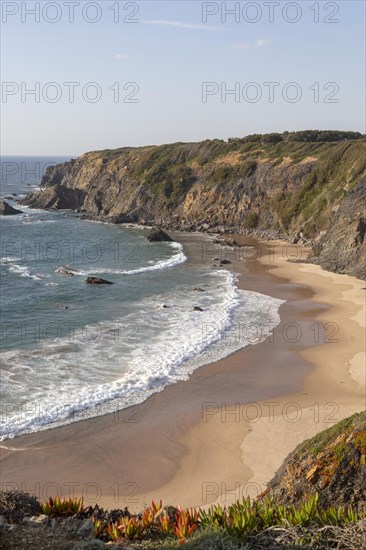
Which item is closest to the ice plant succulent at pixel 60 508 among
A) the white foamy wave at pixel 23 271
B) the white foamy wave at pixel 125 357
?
the white foamy wave at pixel 125 357

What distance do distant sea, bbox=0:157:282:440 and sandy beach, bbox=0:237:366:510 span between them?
1.17 metres

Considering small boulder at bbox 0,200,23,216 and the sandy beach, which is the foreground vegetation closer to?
the sandy beach

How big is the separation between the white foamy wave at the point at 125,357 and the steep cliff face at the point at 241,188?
647 inches

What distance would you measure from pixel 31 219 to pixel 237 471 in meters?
68.1

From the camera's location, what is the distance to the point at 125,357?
2445 centimetres

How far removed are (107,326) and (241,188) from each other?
148 feet

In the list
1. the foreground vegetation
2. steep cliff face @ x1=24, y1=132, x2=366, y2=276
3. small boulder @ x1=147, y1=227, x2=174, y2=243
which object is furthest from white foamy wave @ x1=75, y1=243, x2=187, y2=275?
the foreground vegetation

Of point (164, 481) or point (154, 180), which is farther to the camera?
point (154, 180)

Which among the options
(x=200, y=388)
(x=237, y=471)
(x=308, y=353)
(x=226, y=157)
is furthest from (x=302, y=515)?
(x=226, y=157)

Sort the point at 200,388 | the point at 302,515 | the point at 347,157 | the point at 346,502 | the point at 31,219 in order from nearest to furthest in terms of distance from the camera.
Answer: the point at 302,515
the point at 346,502
the point at 200,388
the point at 347,157
the point at 31,219

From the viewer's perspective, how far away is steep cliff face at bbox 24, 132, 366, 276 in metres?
55.5

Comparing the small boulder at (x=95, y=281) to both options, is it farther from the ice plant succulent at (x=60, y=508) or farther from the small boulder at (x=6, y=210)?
the small boulder at (x=6, y=210)

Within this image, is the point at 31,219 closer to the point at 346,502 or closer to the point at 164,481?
the point at 164,481

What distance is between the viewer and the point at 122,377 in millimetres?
22203
